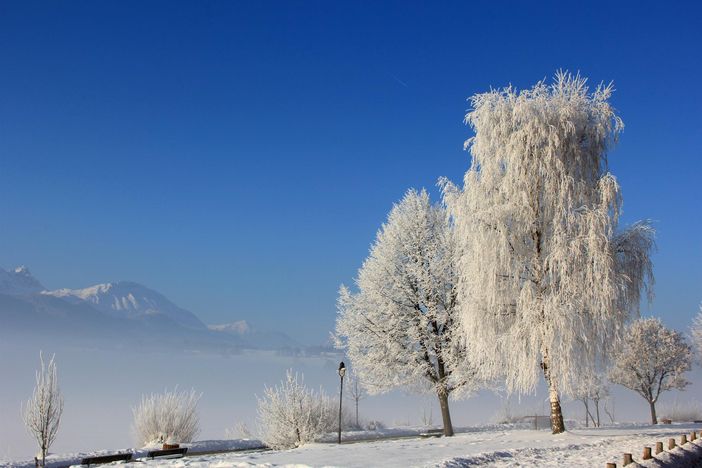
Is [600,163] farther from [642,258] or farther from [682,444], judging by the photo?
[682,444]

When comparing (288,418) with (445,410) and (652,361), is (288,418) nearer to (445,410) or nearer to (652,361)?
(445,410)

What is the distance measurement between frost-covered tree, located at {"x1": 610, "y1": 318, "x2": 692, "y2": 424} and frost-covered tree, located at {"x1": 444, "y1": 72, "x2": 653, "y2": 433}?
21.6 meters

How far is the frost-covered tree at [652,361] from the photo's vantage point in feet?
133

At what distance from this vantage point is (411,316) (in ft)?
88.3

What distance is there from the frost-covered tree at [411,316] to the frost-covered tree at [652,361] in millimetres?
19556

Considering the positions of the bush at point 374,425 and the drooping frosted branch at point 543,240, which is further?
the bush at point 374,425

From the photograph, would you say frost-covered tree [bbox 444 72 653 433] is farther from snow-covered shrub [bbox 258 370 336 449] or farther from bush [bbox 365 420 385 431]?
bush [bbox 365 420 385 431]

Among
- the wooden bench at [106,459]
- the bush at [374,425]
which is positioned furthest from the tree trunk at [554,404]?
the bush at [374,425]

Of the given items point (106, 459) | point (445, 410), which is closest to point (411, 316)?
point (445, 410)

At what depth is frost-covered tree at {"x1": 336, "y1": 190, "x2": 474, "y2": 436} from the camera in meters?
26.5

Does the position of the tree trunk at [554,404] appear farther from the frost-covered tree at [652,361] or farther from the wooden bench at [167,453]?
the frost-covered tree at [652,361]

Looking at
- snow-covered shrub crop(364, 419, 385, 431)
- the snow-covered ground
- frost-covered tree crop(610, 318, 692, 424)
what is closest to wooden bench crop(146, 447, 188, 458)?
the snow-covered ground

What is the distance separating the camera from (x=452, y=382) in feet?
87.6

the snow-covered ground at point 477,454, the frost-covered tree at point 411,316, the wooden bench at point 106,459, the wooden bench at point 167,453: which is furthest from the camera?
the frost-covered tree at point 411,316
